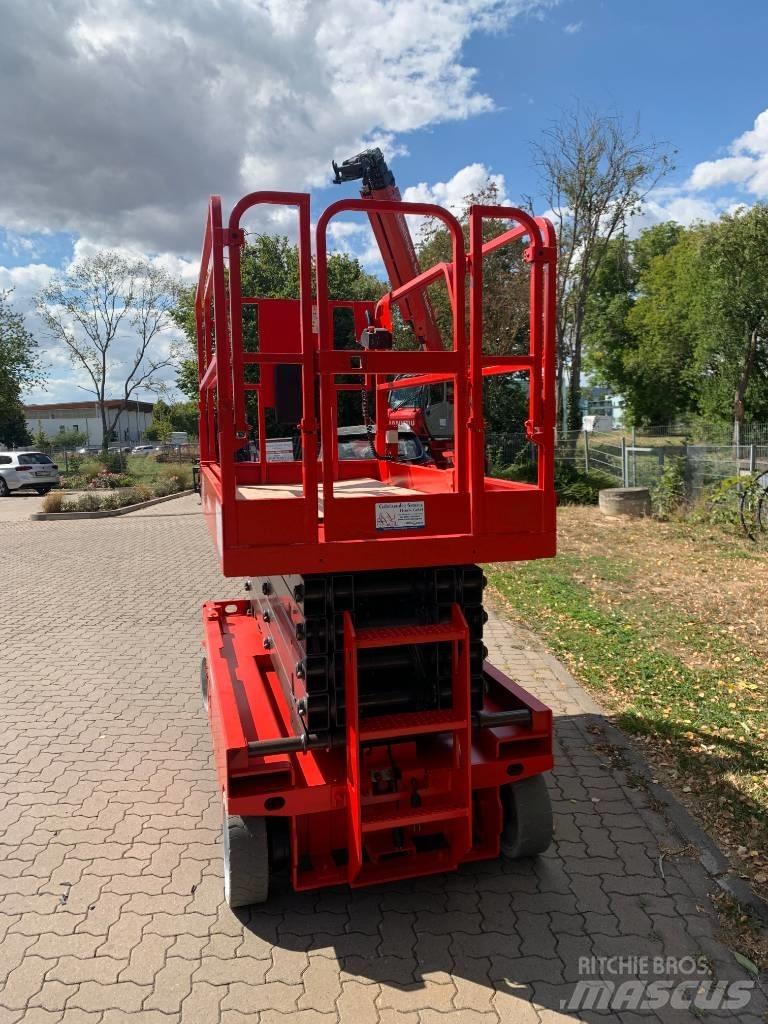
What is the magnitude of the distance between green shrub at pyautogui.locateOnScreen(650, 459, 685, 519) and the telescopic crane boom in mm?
7435

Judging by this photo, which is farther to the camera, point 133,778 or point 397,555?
point 133,778

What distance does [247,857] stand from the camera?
2975 millimetres

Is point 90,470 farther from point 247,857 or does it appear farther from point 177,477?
point 247,857

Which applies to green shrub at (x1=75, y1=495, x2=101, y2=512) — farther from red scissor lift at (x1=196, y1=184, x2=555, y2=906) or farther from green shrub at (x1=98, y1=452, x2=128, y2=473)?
red scissor lift at (x1=196, y1=184, x2=555, y2=906)

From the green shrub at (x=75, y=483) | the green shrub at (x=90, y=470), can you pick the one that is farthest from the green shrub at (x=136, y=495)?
the green shrub at (x=90, y=470)

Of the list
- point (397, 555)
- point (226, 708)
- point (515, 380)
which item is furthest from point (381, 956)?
point (515, 380)

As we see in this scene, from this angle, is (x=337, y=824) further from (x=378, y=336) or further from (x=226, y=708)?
(x=378, y=336)

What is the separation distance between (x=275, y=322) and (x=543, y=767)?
112 inches

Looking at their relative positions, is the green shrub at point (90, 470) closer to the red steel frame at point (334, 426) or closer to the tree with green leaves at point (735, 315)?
the tree with green leaves at point (735, 315)

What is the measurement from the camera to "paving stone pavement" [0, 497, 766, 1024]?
2641 mm

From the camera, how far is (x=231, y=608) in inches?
239

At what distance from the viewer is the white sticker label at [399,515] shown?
2.85m

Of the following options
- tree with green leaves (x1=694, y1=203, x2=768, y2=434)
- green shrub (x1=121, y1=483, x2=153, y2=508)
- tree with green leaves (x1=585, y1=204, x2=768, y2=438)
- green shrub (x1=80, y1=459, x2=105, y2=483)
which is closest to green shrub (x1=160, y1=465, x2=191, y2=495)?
green shrub (x1=121, y1=483, x2=153, y2=508)

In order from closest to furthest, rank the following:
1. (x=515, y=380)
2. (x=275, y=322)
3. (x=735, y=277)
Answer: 1. (x=275, y=322)
2. (x=515, y=380)
3. (x=735, y=277)
